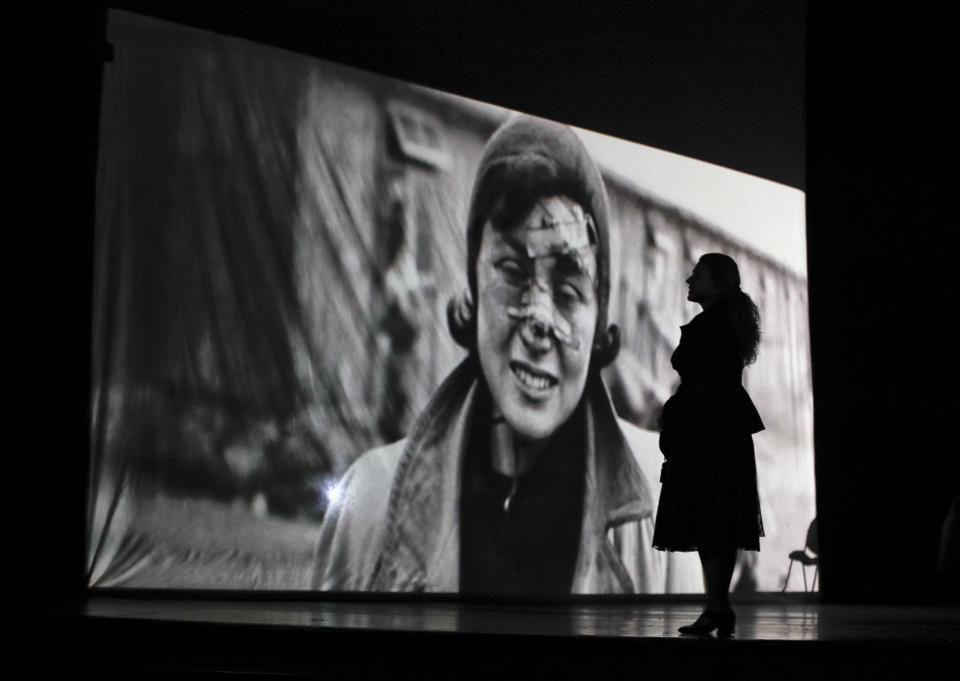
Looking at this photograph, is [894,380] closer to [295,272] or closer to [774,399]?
[774,399]

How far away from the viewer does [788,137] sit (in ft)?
19.2

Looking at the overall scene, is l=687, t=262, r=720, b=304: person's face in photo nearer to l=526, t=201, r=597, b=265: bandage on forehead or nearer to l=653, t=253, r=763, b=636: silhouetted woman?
l=653, t=253, r=763, b=636: silhouetted woman

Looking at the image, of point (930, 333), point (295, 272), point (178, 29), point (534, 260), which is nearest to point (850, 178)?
point (930, 333)

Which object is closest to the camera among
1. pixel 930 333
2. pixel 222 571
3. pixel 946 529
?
pixel 946 529

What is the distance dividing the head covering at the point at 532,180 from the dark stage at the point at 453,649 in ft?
7.31

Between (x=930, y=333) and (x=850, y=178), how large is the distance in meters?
0.91

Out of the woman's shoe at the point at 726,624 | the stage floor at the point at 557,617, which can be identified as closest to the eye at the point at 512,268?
the stage floor at the point at 557,617

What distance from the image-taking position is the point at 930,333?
18.1ft

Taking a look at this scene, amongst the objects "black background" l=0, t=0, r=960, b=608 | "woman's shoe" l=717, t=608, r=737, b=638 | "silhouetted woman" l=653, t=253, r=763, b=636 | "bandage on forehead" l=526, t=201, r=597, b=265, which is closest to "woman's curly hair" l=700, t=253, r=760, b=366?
"silhouetted woman" l=653, t=253, r=763, b=636

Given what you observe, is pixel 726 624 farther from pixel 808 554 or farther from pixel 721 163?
pixel 721 163

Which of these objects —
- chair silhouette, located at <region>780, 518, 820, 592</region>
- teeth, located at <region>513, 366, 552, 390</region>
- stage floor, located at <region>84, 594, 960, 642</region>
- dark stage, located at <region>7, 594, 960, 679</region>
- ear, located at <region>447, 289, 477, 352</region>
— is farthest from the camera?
chair silhouette, located at <region>780, 518, 820, 592</region>

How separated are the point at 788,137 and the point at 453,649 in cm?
415

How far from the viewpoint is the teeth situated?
4.98 meters

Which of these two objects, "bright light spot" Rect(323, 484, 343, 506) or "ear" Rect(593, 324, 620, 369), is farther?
"ear" Rect(593, 324, 620, 369)
